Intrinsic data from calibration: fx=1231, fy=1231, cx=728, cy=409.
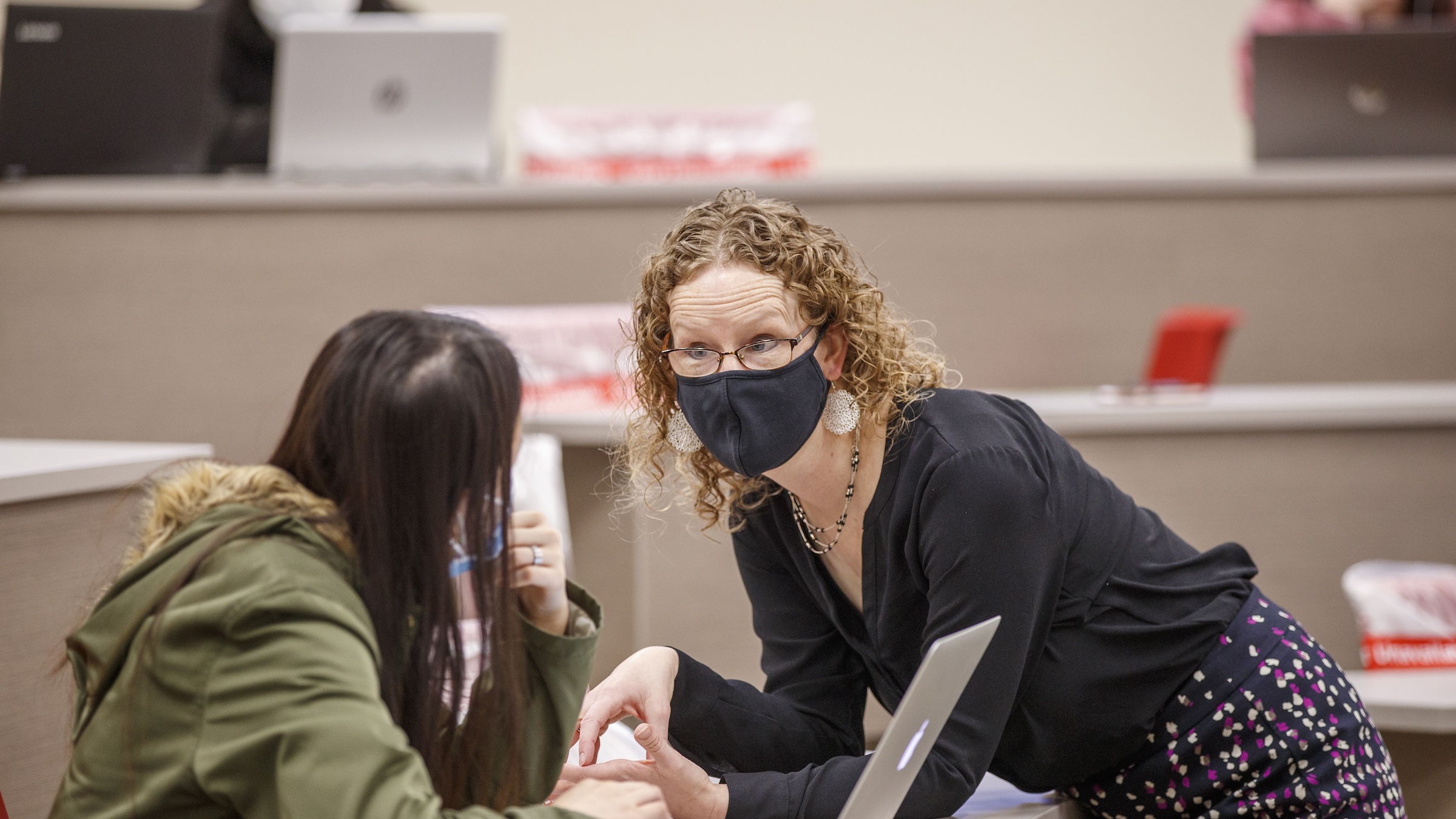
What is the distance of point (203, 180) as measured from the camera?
8.41 feet

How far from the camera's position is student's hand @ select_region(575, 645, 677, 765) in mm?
1024

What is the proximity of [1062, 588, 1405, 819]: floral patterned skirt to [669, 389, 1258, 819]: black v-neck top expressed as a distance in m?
0.02

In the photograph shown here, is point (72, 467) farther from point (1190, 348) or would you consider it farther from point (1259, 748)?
point (1190, 348)

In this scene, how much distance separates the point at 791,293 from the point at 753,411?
11 centimetres

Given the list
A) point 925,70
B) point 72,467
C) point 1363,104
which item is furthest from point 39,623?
point 925,70

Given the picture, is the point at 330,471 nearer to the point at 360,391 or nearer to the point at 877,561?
the point at 360,391

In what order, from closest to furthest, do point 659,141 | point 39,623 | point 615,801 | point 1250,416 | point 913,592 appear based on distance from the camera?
point 615,801
point 913,592
point 39,623
point 1250,416
point 659,141

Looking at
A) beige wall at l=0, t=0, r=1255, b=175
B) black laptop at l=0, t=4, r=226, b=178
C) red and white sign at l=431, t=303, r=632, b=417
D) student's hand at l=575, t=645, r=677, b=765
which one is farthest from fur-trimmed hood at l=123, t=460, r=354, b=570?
beige wall at l=0, t=0, r=1255, b=175

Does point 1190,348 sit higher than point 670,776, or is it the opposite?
point 1190,348

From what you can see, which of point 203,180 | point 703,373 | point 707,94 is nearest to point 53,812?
point 703,373

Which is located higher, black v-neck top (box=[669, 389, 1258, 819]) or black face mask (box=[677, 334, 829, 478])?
black face mask (box=[677, 334, 829, 478])

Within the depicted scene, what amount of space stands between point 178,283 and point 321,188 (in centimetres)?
34

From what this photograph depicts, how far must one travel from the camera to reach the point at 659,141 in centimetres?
338

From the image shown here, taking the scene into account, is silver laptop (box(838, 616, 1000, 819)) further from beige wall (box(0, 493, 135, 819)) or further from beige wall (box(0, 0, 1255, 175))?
beige wall (box(0, 0, 1255, 175))
